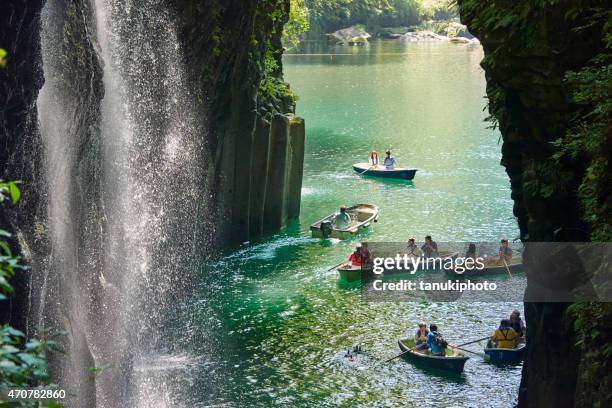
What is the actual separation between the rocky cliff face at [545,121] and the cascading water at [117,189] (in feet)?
26.2

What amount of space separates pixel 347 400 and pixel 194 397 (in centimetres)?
Answer: 337

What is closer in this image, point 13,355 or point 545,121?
point 13,355

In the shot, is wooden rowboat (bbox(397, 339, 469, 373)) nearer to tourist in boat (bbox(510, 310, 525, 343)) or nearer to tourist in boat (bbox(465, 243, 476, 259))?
tourist in boat (bbox(510, 310, 525, 343))

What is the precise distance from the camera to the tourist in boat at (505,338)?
22.5 metres

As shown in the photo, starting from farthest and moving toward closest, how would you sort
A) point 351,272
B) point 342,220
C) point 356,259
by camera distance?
point 342,220 < point 356,259 < point 351,272

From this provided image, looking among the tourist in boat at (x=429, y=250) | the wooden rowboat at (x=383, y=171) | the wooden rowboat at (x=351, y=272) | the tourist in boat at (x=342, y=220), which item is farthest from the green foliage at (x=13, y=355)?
the wooden rowboat at (x=383, y=171)

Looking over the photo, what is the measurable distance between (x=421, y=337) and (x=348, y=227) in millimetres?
12324

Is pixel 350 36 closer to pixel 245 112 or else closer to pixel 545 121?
pixel 245 112

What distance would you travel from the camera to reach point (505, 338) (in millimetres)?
22562

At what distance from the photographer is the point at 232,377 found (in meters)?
22.0

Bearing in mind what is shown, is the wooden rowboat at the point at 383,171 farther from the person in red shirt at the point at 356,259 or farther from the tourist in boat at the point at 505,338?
the tourist in boat at the point at 505,338

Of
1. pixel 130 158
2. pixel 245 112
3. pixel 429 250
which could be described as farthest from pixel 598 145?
pixel 245 112

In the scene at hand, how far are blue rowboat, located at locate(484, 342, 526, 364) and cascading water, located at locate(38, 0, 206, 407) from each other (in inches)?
295

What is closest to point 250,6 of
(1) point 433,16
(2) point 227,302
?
(2) point 227,302
